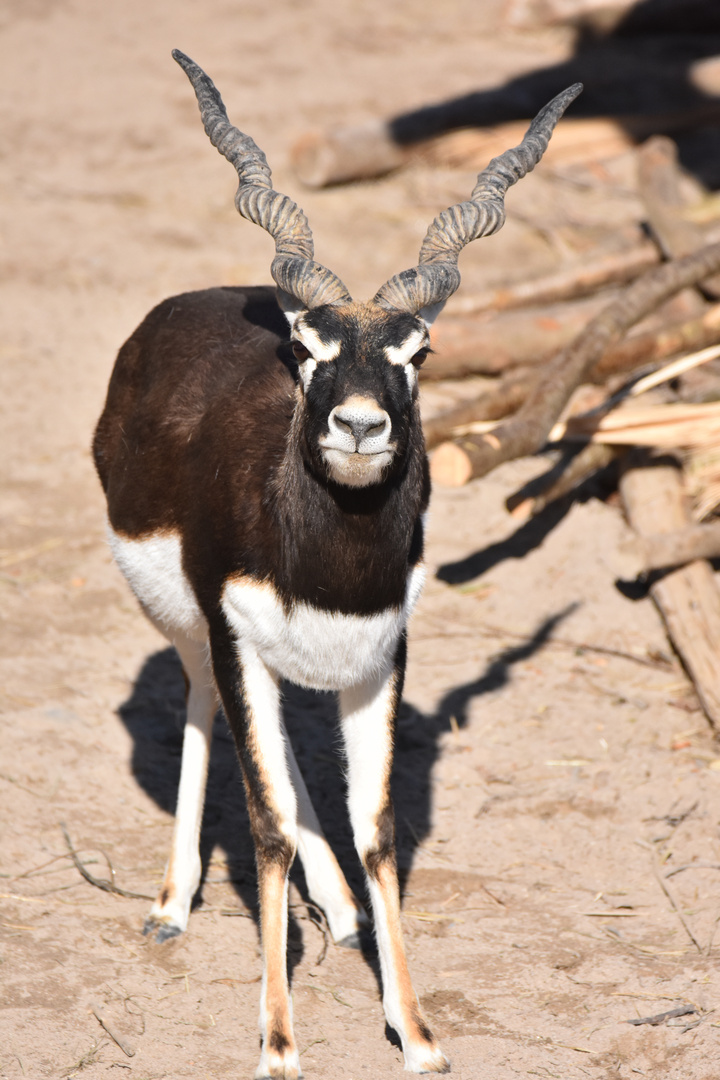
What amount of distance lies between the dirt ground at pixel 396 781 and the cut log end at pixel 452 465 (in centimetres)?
144

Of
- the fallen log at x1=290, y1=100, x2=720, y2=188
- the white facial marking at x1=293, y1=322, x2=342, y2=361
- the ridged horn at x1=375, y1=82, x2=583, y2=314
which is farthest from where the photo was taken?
the fallen log at x1=290, y1=100, x2=720, y2=188

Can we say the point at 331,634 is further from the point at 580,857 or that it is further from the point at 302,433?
the point at 580,857

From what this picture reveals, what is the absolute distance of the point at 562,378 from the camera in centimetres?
721

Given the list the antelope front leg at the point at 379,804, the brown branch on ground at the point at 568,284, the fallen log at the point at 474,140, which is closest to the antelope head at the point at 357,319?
the antelope front leg at the point at 379,804

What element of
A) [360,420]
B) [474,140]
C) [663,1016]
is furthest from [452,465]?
[474,140]

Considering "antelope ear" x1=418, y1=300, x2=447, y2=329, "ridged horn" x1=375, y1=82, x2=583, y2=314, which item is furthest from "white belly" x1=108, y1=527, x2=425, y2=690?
"ridged horn" x1=375, y1=82, x2=583, y2=314

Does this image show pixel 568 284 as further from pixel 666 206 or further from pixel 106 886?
pixel 106 886

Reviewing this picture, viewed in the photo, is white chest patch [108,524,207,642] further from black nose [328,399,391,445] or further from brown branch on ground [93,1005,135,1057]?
brown branch on ground [93,1005,135,1057]

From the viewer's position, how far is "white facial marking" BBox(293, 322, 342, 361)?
3.76 m

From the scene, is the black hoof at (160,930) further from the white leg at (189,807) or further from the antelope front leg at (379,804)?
the antelope front leg at (379,804)

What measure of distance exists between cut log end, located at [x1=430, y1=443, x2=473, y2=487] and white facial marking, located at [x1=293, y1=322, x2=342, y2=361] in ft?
7.78

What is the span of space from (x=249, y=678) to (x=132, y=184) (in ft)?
34.9

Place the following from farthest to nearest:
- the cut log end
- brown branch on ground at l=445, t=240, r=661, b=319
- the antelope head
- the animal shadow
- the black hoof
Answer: brown branch on ground at l=445, t=240, r=661, b=319 → the cut log end → the animal shadow → the black hoof → the antelope head

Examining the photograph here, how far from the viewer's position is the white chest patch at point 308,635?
4086 mm
